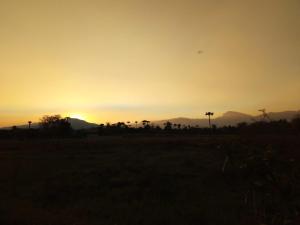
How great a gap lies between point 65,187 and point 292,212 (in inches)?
457

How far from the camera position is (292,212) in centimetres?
1004

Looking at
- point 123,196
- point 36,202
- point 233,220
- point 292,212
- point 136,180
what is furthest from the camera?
point 136,180

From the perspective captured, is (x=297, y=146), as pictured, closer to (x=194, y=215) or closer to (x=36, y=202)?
(x=194, y=215)

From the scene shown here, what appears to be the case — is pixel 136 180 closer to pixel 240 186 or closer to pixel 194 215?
pixel 240 186

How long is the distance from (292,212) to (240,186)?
768cm

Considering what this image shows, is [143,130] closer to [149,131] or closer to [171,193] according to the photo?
[149,131]

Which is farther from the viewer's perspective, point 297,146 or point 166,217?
point 297,146

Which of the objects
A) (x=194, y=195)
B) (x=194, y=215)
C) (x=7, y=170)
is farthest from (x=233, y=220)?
(x=7, y=170)

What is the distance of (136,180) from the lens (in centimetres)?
1909

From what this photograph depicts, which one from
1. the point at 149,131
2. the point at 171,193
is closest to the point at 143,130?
the point at 149,131

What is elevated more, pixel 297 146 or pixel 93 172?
pixel 297 146

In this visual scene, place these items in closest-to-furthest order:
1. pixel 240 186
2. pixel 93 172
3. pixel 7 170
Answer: pixel 240 186 < pixel 93 172 < pixel 7 170

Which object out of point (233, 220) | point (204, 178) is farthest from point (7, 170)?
point (233, 220)

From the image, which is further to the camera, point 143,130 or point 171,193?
point 143,130
